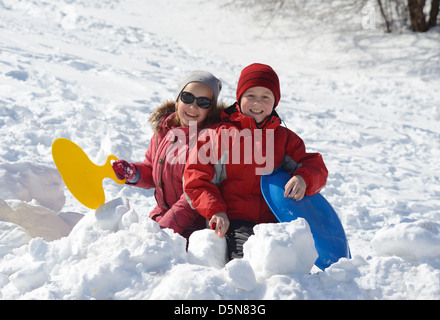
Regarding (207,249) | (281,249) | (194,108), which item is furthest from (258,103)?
(281,249)

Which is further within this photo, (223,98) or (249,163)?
(223,98)

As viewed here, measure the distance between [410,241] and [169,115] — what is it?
1738 millimetres

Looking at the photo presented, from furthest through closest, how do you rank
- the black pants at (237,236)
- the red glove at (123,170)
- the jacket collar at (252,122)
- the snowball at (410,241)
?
1. the red glove at (123,170)
2. the jacket collar at (252,122)
3. the black pants at (237,236)
4. the snowball at (410,241)

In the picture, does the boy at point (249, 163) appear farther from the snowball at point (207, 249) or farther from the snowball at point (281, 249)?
the snowball at point (281, 249)

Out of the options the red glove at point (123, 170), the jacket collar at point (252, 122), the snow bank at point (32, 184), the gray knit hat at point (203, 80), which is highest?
the gray knit hat at point (203, 80)

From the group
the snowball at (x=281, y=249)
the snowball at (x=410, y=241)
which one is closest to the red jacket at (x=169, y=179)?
the snowball at (x=281, y=249)

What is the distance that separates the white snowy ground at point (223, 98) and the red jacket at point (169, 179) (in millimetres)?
221

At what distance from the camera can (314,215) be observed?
2484mm

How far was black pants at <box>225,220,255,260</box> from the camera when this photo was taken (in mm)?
2163

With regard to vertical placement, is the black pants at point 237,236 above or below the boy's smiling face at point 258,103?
below

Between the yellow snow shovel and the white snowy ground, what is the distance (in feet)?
0.80

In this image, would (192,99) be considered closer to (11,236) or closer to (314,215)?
(314,215)

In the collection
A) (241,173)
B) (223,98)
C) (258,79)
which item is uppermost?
(223,98)

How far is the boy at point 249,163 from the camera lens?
235 cm
